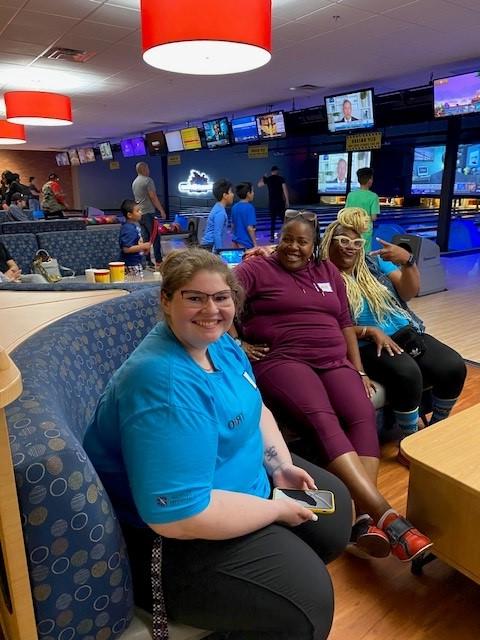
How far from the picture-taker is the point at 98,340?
1569mm

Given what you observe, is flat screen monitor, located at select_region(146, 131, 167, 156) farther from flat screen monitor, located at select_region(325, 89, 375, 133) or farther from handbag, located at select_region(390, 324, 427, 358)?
handbag, located at select_region(390, 324, 427, 358)

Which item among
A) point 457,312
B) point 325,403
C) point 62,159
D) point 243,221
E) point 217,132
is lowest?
point 457,312

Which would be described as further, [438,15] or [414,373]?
[438,15]

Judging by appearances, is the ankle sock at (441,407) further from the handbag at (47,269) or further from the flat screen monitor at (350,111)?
the flat screen monitor at (350,111)

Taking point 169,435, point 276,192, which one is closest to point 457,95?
point 276,192

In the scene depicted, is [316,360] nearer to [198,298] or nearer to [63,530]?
[198,298]

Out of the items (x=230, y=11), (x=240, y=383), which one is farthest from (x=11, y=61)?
(x=240, y=383)

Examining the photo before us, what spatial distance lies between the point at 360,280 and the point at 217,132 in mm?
7519

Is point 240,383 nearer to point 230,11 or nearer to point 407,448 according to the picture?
point 407,448

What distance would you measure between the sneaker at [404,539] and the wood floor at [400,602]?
14 cm

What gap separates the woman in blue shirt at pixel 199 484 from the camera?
94cm

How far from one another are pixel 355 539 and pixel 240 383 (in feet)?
2.67

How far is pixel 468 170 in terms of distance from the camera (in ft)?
30.7

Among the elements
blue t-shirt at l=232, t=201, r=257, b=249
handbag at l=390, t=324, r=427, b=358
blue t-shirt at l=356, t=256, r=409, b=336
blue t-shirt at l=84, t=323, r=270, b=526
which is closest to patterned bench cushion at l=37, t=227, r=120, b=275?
blue t-shirt at l=232, t=201, r=257, b=249
